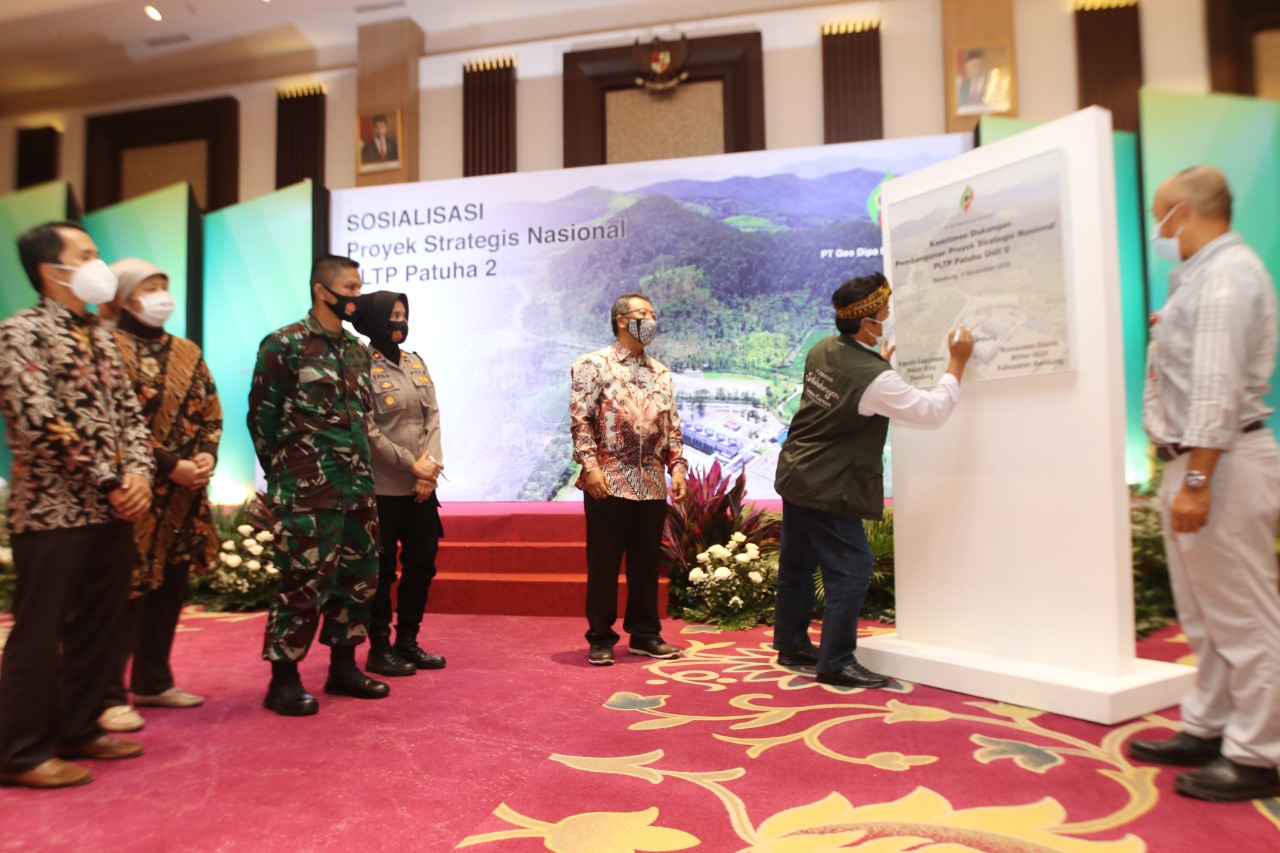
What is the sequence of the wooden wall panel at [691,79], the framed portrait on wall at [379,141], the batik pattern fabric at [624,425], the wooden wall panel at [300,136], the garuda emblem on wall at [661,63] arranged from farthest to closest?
the wooden wall panel at [300,136], the framed portrait on wall at [379,141], the garuda emblem on wall at [661,63], the wooden wall panel at [691,79], the batik pattern fabric at [624,425]

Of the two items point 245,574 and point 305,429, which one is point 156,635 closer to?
point 305,429

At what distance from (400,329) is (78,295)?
4.05 feet

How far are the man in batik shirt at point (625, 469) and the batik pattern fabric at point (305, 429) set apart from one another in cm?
92

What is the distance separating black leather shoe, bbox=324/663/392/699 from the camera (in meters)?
2.97

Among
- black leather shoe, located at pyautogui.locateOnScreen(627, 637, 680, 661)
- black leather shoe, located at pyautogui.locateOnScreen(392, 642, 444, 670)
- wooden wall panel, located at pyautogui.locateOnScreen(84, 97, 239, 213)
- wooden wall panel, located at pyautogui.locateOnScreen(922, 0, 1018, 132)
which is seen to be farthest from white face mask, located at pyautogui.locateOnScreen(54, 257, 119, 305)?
wooden wall panel, located at pyautogui.locateOnScreen(84, 97, 239, 213)

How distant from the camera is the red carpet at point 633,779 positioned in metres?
1.77

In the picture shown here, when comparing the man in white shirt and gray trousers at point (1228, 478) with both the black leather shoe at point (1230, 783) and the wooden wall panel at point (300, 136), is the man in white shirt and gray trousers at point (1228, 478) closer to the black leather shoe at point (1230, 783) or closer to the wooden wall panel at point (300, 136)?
the black leather shoe at point (1230, 783)

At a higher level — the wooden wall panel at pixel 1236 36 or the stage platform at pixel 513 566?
the wooden wall panel at pixel 1236 36

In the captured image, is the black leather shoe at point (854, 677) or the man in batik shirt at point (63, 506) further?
the black leather shoe at point (854, 677)

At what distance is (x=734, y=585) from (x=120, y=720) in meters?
2.72

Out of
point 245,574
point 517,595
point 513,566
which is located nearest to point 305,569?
point 517,595

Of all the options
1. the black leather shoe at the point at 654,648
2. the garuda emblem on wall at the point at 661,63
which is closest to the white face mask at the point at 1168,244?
the black leather shoe at the point at 654,648

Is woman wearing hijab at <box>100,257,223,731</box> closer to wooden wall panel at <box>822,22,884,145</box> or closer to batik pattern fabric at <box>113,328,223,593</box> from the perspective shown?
batik pattern fabric at <box>113,328,223,593</box>

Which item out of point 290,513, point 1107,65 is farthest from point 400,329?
point 1107,65
